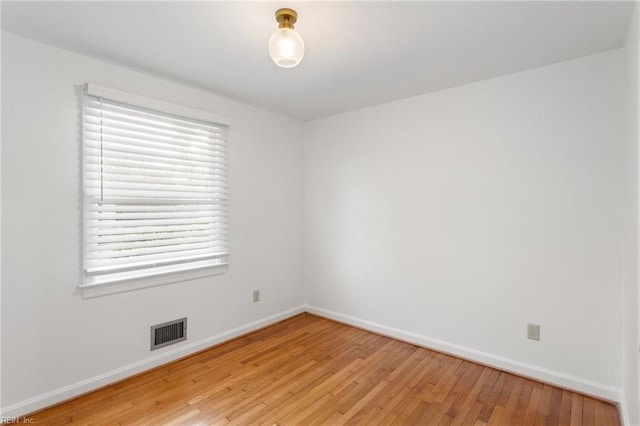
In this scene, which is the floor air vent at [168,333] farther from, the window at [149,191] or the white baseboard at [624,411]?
the white baseboard at [624,411]

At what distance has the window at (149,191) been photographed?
236cm

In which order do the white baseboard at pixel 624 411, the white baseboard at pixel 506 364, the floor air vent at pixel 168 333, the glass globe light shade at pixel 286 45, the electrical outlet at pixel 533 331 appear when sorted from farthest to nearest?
the floor air vent at pixel 168 333 < the electrical outlet at pixel 533 331 < the white baseboard at pixel 506 364 < the white baseboard at pixel 624 411 < the glass globe light shade at pixel 286 45

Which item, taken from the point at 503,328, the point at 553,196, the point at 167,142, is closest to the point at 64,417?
the point at 167,142

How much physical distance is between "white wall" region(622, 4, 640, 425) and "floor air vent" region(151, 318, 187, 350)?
10.0ft

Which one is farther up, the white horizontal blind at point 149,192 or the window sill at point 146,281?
the white horizontal blind at point 149,192

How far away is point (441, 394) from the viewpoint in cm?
231

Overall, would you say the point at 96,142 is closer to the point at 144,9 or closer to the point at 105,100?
the point at 105,100

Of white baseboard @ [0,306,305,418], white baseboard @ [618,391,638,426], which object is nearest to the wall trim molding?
white baseboard @ [618,391,638,426]

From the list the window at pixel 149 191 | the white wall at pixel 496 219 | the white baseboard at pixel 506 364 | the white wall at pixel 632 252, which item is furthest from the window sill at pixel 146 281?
the white wall at pixel 632 252

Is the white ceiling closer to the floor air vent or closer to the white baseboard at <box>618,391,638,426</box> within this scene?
the floor air vent

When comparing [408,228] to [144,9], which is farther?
[408,228]

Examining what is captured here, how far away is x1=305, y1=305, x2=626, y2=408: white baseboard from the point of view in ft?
7.39

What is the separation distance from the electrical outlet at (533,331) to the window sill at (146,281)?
8.75 ft

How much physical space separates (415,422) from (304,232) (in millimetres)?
2464
